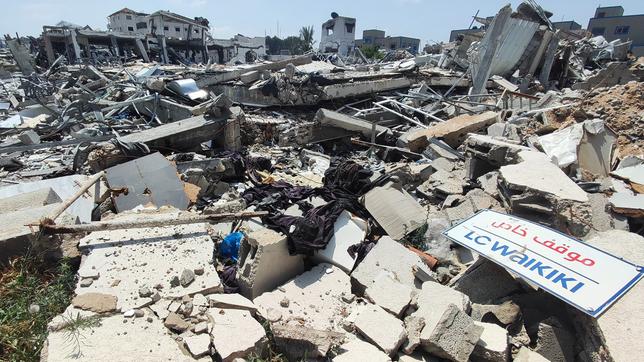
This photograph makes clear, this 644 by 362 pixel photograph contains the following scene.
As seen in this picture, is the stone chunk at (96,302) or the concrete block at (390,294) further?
the concrete block at (390,294)

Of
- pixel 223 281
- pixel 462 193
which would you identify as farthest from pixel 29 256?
pixel 462 193

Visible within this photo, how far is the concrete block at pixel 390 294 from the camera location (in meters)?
2.79

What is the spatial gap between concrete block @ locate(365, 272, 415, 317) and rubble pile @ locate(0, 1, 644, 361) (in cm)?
1

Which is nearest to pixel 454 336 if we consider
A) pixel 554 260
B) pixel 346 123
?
pixel 554 260

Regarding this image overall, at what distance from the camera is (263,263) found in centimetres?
304

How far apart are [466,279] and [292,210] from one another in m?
1.97

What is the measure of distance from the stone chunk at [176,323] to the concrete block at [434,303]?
164 cm

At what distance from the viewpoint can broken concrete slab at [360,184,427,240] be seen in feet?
13.6

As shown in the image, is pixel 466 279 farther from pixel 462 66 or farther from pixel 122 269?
pixel 462 66

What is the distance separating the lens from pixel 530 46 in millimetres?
13438

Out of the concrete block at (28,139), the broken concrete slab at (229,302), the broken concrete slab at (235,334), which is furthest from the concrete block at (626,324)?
the concrete block at (28,139)

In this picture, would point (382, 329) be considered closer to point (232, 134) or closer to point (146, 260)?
point (146, 260)

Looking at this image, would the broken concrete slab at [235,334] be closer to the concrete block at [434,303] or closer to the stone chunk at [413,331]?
the stone chunk at [413,331]

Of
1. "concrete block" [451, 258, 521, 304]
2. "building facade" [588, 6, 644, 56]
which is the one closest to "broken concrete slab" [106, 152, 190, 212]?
"concrete block" [451, 258, 521, 304]
